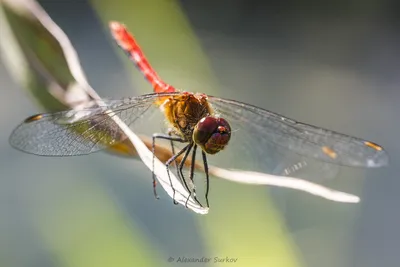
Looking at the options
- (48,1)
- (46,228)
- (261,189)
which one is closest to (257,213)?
(261,189)

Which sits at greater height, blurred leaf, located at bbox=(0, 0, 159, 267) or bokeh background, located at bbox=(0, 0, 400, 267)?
blurred leaf, located at bbox=(0, 0, 159, 267)

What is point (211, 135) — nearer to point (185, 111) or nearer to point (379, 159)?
point (185, 111)

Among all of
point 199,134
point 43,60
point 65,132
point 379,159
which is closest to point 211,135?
point 199,134

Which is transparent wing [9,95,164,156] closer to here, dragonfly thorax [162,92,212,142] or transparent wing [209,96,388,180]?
dragonfly thorax [162,92,212,142]

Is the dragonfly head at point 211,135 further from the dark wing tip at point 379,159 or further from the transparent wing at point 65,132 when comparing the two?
the dark wing tip at point 379,159

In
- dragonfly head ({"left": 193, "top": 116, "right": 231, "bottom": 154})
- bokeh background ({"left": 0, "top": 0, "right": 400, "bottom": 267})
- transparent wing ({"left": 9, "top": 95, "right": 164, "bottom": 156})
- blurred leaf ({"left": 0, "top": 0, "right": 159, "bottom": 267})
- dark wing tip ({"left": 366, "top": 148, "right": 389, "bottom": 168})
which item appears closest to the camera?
blurred leaf ({"left": 0, "top": 0, "right": 159, "bottom": 267})

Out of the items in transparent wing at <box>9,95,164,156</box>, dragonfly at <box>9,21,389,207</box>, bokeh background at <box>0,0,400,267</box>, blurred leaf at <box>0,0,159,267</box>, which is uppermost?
blurred leaf at <box>0,0,159,267</box>

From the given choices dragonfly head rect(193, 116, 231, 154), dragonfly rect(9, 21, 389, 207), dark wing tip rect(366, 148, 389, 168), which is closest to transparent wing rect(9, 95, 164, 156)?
dragonfly rect(9, 21, 389, 207)
